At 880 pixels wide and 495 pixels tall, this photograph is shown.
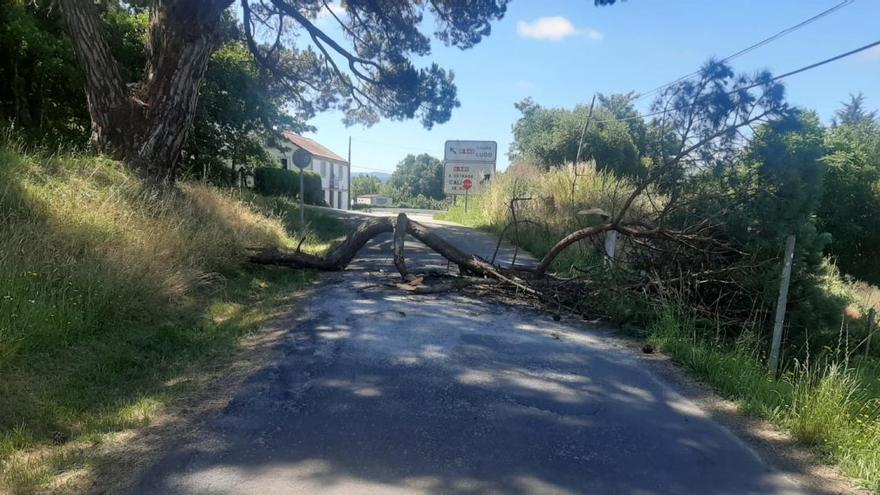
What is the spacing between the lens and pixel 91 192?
24.0 feet

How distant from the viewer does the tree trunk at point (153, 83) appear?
9609 mm

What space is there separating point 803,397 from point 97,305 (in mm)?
5961

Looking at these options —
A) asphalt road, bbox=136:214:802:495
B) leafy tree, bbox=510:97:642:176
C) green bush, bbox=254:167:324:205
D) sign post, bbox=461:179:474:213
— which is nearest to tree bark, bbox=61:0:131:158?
asphalt road, bbox=136:214:802:495

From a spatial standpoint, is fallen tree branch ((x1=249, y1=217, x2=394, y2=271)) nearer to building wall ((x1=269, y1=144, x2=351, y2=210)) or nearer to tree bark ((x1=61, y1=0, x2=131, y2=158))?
tree bark ((x1=61, y1=0, x2=131, y2=158))

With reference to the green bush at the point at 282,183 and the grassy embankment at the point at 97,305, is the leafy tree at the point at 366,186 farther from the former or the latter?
the grassy embankment at the point at 97,305

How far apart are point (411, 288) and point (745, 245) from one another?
4.30 metres

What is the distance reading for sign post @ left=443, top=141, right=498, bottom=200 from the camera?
27.1 m

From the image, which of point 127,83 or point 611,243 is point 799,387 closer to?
point 611,243

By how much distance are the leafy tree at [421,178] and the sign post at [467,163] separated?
241ft

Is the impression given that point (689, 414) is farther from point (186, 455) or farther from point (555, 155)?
point (555, 155)

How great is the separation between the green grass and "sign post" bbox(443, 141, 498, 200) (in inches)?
846

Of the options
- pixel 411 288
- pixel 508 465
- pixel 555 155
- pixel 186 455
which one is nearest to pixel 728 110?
pixel 411 288

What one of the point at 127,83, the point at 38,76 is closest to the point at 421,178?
the point at 38,76

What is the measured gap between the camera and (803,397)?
421cm
